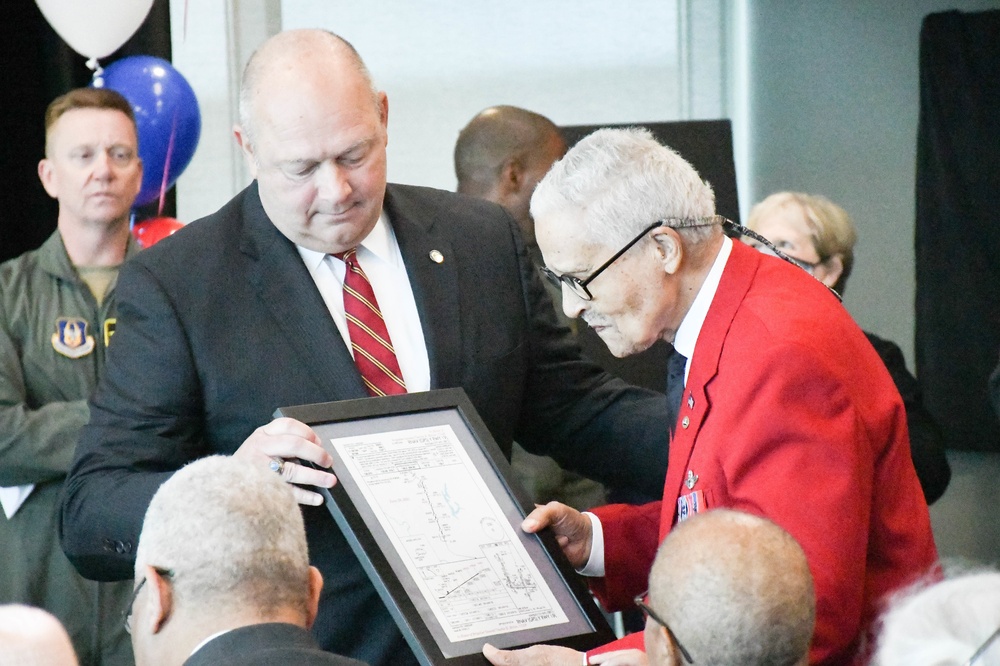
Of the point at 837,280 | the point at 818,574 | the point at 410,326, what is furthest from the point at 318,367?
the point at 837,280

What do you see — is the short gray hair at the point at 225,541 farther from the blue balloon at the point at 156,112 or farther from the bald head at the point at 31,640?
the blue balloon at the point at 156,112

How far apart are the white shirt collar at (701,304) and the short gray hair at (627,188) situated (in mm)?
56

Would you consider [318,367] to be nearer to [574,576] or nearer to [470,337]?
[470,337]

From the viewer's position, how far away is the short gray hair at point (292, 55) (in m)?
2.35

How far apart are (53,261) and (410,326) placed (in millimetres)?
1716

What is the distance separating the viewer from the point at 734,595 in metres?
1.57

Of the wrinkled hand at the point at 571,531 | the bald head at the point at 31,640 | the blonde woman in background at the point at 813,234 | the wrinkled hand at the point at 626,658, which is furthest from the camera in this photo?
the blonde woman in background at the point at 813,234

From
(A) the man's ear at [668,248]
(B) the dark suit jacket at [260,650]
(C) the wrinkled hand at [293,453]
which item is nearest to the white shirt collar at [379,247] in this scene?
(C) the wrinkled hand at [293,453]

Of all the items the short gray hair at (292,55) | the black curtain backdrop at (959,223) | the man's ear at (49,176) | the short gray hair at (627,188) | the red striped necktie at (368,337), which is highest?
the short gray hair at (292,55)

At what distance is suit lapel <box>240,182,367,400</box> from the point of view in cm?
229

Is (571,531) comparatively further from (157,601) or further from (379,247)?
(157,601)

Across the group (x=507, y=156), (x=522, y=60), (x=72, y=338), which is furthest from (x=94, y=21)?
(x=522, y=60)

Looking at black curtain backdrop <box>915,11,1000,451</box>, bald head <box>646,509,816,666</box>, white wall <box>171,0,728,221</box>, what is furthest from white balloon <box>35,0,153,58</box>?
black curtain backdrop <box>915,11,1000,451</box>

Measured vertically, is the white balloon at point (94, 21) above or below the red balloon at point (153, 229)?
above
